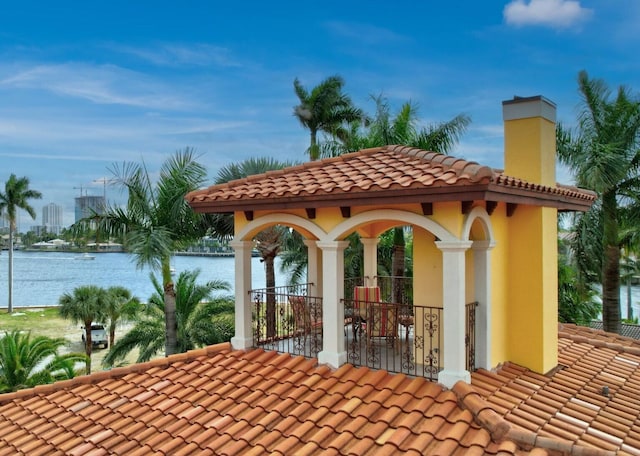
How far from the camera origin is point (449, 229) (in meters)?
7.15

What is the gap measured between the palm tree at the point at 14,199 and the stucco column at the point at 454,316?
5549 cm

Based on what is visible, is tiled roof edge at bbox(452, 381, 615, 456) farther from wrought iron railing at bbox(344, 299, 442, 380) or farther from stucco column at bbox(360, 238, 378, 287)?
stucco column at bbox(360, 238, 378, 287)

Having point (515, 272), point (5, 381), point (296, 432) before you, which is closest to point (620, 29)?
point (515, 272)

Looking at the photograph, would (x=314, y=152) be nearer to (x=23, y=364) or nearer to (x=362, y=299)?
(x=362, y=299)

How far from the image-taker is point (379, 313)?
10.1 m

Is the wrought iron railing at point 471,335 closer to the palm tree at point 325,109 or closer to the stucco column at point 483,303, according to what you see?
the stucco column at point 483,303

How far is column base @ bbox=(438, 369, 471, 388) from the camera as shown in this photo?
708cm

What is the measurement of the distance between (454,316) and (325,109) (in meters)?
17.0

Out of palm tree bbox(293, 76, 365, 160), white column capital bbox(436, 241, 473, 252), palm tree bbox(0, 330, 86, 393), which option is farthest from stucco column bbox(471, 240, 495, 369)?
palm tree bbox(0, 330, 86, 393)

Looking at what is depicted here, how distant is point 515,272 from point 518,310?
2.21 feet

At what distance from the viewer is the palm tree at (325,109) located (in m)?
22.5

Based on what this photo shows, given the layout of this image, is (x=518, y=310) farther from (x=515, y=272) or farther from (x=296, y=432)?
(x=296, y=432)

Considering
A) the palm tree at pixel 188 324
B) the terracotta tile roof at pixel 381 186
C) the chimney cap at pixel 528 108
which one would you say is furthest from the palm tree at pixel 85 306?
the chimney cap at pixel 528 108

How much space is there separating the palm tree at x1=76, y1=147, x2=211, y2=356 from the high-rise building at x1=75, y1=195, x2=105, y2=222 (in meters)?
0.25
